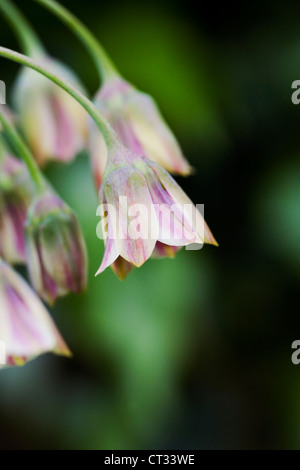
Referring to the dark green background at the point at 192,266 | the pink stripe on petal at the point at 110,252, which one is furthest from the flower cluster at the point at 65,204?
the dark green background at the point at 192,266

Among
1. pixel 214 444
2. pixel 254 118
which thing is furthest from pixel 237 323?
pixel 254 118

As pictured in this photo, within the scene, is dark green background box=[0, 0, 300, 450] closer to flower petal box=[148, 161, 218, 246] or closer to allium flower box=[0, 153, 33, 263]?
allium flower box=[0, 153, 33, 263]

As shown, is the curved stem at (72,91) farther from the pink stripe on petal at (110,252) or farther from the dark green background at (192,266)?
the dark green background at (192,266)

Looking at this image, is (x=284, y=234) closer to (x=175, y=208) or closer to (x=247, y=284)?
(x=247, y=284)

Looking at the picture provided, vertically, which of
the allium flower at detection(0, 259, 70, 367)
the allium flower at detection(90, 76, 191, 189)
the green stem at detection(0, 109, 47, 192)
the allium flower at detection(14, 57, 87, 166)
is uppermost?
the allium flower at detection(14, 57, 87, 166)

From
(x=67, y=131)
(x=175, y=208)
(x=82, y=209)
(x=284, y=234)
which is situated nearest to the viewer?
(x=175, y=208)

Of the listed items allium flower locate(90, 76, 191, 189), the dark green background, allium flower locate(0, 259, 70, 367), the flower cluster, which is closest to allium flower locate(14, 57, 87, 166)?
the flower cluster
